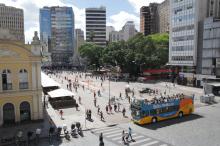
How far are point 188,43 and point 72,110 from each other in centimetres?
4284

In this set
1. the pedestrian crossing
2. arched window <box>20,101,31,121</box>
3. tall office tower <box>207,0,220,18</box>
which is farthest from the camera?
tall office tower <box>207,0,220,18</box>

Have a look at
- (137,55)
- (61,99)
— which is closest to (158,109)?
(61,99)

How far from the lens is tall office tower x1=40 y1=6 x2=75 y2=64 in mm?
181625

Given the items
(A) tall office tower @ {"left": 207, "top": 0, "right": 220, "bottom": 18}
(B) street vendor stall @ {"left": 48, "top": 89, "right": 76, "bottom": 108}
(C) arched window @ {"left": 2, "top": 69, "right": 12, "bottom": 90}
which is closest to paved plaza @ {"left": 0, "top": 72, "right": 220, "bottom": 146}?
(B) street vendor stall @ {"left": 48, "top": 89, "right": 76, "bottom": 108}

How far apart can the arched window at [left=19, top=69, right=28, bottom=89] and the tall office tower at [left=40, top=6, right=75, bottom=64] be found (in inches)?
6010

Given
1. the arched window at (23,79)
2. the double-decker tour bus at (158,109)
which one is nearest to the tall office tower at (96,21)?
the double-decker tour bus at (158,109)

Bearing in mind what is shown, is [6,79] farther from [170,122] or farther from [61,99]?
[170,122]

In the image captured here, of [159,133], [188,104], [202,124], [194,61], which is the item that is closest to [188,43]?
[194,61]

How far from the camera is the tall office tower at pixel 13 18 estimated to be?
18552 centimetres

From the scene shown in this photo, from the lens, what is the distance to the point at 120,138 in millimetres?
27422

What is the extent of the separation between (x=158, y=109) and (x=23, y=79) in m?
18.6

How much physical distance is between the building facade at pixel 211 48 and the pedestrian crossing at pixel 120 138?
131 feet

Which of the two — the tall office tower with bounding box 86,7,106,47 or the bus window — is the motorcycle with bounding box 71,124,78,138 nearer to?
the bus window

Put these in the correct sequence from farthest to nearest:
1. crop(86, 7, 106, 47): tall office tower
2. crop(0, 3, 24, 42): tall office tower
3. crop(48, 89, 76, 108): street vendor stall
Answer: crop(0, 3, 24, 42): tall office tower → crop(86, 7, 106, 47): tall office tower → crop(48, 89, 76, 108): street vendor stall
